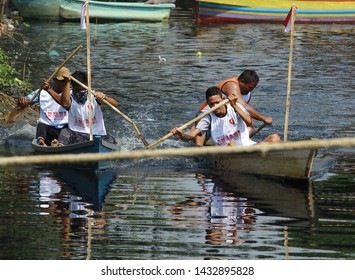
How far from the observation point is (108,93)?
23547 millimetres

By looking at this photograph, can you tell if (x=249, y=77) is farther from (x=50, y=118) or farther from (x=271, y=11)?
(x=271, y=11)

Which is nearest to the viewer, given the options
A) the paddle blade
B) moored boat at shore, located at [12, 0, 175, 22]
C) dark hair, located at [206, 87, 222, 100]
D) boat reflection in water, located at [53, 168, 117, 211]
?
boat reflection in water, located at [53, 168, 117, 211]

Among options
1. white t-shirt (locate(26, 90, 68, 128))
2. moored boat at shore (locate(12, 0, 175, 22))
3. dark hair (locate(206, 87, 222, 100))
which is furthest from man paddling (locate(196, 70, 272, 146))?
moored boat at shore (locate(12, 0, 175, 22))

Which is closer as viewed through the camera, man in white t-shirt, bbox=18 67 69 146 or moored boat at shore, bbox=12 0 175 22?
man in white t-shirt, bbox=18 67 69 146

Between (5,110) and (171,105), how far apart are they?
4087mm

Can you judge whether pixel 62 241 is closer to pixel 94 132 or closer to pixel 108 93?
pixel 94 132

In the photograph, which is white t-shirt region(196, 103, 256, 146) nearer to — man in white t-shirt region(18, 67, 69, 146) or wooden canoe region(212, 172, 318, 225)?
wooden canoe region(212, 172, 318, 225)

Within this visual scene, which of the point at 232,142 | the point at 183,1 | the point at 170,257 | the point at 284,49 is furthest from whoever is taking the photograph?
the point at 183,1

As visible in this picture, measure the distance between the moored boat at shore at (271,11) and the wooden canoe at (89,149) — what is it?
23.2 metres

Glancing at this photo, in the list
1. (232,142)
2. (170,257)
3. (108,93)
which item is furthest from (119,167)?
(108,93)

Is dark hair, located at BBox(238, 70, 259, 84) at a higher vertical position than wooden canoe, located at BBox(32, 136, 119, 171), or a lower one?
higher

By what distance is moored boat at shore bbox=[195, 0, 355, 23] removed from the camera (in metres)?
37.8

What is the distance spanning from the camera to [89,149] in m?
14.9

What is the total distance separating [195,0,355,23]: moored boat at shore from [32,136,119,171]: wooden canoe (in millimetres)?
23158
